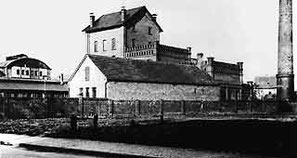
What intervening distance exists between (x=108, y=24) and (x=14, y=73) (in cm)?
2958

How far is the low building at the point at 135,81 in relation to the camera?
39.5 metres

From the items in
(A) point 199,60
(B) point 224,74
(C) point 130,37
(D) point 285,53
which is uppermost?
(C) point 130,37

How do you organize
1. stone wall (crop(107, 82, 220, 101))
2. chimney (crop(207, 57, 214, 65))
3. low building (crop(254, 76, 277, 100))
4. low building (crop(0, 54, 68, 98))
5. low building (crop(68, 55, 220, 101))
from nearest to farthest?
1. stone wall (crop(107, 82, 220, 101))
2. low building (crop(68, 55, 220, 101))
3. low building (crop(0, 54, 68, 98))
4. chimney (crop(207, 57, 214, 65))
5. low building (crop(254, 76, 277, 100))

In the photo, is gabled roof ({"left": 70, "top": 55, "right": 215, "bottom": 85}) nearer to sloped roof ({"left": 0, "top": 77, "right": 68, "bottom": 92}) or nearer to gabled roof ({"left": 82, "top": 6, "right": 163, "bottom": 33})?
gabled roof ({"left": 82, "top": 6, "right": 163, "bottom": 33})

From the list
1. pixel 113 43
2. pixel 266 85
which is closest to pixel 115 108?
pixel 113 43

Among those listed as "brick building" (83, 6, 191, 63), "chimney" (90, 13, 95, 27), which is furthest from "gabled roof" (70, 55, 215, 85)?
"chimney" (90, 13, 95, 27)

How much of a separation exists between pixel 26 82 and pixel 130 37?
1600 centimetres

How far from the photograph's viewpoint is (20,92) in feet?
167

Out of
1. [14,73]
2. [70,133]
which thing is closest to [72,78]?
[70,133]

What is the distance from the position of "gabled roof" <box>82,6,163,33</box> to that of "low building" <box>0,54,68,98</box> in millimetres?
10384

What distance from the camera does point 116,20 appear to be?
5806cm

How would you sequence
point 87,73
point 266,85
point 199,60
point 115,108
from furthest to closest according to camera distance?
point 266,85 < point 199,60 < point 87,73 < point 115,108

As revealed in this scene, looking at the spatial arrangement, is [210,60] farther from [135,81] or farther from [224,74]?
[135,81]

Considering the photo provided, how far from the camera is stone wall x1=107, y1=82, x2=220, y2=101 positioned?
1549 inches
